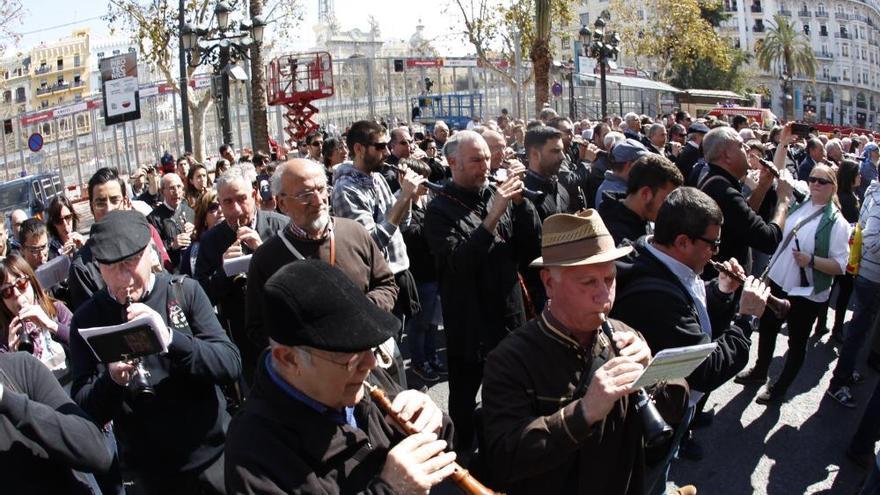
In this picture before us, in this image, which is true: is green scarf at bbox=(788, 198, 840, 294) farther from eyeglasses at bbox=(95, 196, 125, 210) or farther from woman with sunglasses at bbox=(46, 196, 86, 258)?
woman with sunglasses at bbox=(46, 196, 86, 258)

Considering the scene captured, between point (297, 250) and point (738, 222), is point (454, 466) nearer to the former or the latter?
point (297, 250)

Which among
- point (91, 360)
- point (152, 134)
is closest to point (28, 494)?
point (91, 360)

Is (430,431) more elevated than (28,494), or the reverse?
(430,431)

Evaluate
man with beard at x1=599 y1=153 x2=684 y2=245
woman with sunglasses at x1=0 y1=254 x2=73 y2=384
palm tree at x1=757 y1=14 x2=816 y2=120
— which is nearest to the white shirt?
man with beard at x1=599 y1=153 x2=684 y2=245

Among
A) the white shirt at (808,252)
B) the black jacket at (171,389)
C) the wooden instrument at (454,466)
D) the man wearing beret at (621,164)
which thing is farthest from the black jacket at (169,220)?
the wooden instrument at (454,466)

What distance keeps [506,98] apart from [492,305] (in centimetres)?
2839

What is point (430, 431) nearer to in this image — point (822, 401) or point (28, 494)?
point (28, 494)

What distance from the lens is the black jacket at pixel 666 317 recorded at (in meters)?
3.47

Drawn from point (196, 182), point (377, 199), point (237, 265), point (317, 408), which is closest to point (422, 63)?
point (196, 182)

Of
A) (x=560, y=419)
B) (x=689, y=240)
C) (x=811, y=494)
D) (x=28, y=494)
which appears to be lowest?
(x=811, y=494)

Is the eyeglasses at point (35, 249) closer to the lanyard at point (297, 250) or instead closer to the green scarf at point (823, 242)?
the lanyard at point (297, 250)

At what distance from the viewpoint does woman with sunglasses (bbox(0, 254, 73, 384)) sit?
3.95 meters

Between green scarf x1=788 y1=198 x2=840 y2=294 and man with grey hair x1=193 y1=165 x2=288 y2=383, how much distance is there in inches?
166

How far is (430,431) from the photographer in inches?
92.5
